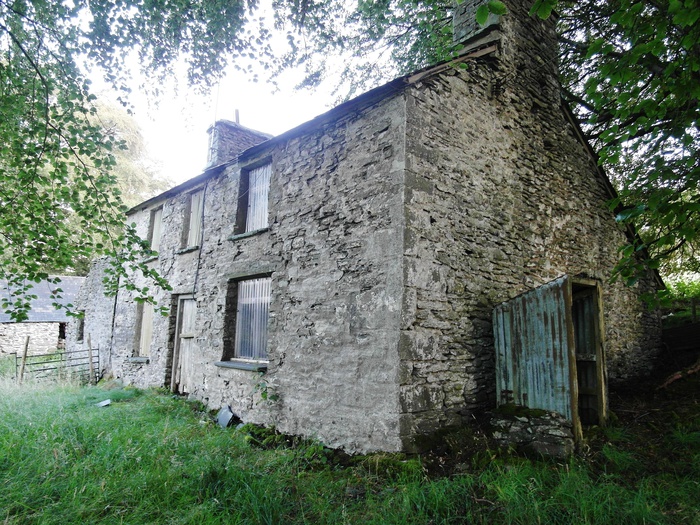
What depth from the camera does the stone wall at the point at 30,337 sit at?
21.1 metres

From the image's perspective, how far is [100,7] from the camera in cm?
431

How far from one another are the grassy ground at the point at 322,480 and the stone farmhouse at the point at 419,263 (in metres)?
0.56

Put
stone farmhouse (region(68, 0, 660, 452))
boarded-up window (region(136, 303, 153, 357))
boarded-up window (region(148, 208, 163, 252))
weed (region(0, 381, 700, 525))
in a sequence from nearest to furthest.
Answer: weed (region(0, 381, 700, 525)) < stone farmhouse (region(68, 0, 660, 452)) < boarded-up window (region(136, 303, 153, 357)) < boarded-up window (region(148, 208, 163, 252))

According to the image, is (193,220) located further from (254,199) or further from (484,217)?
(484,217)

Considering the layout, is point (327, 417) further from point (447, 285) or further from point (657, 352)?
point (657, 352)

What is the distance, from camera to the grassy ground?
3.53 meters

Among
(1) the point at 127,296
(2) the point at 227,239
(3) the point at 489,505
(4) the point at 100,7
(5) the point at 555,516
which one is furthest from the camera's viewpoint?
(1) the point at 127,296

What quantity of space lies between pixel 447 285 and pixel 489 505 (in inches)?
104

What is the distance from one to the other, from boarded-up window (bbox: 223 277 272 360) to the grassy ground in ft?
5.81

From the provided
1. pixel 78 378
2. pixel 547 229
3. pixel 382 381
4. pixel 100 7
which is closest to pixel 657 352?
pixel 547 229

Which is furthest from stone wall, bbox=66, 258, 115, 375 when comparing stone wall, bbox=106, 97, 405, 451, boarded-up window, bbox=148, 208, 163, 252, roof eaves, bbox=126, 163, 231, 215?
stone wall, bbox=106, 97, 405, 451

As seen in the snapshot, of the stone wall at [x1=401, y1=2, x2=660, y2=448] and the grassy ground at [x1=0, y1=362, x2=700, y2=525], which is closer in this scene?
the grassy ground at [x1=0, y1=362, x2=700, y2=525]

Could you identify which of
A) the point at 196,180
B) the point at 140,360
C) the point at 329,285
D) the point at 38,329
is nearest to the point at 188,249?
the point at 196,180

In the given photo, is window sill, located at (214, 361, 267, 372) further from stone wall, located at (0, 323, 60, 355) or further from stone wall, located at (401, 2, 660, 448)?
stone wall, located at (0, 323, 60, 355)
